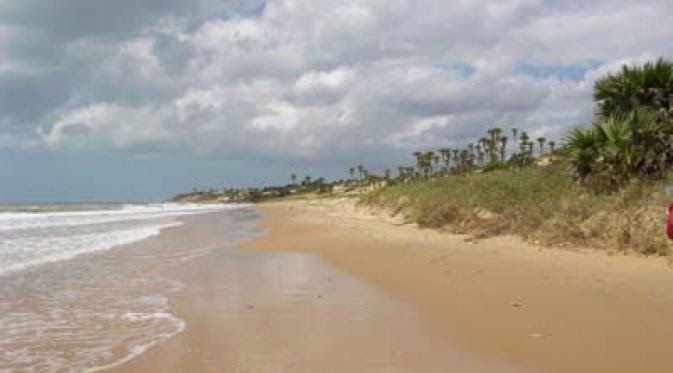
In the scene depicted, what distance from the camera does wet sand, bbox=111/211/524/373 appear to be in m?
7.36

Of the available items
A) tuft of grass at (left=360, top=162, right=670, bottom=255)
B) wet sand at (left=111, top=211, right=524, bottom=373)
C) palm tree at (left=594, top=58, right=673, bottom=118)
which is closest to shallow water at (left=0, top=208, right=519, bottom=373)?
wet sand at (left=111, top=211, right=524, bottom=373)

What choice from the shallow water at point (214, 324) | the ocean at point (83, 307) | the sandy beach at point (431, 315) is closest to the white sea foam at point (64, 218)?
the ocean at point (83, 307)

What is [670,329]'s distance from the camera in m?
8.36

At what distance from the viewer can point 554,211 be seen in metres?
18.0

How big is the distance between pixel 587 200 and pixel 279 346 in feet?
36.6

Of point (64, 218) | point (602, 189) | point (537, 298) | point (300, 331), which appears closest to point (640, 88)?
point (602, 189)

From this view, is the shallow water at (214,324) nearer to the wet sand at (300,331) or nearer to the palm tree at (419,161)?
the wet sand at (300,331)

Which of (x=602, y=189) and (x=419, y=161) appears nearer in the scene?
(x=602, y=189)

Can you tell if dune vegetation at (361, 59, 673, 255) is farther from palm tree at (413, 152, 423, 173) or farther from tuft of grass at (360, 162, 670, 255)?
palm tree at (413, 152, 423, 173)

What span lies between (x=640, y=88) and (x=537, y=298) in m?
12.9

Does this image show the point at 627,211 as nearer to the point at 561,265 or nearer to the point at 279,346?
the point at 561,265

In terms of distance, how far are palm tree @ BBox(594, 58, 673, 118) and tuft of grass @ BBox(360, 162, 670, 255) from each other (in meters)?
2.42

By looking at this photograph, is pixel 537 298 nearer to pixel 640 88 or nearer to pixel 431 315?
pixel 431 315

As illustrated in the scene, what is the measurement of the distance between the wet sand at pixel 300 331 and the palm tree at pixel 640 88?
1097 centimetres
